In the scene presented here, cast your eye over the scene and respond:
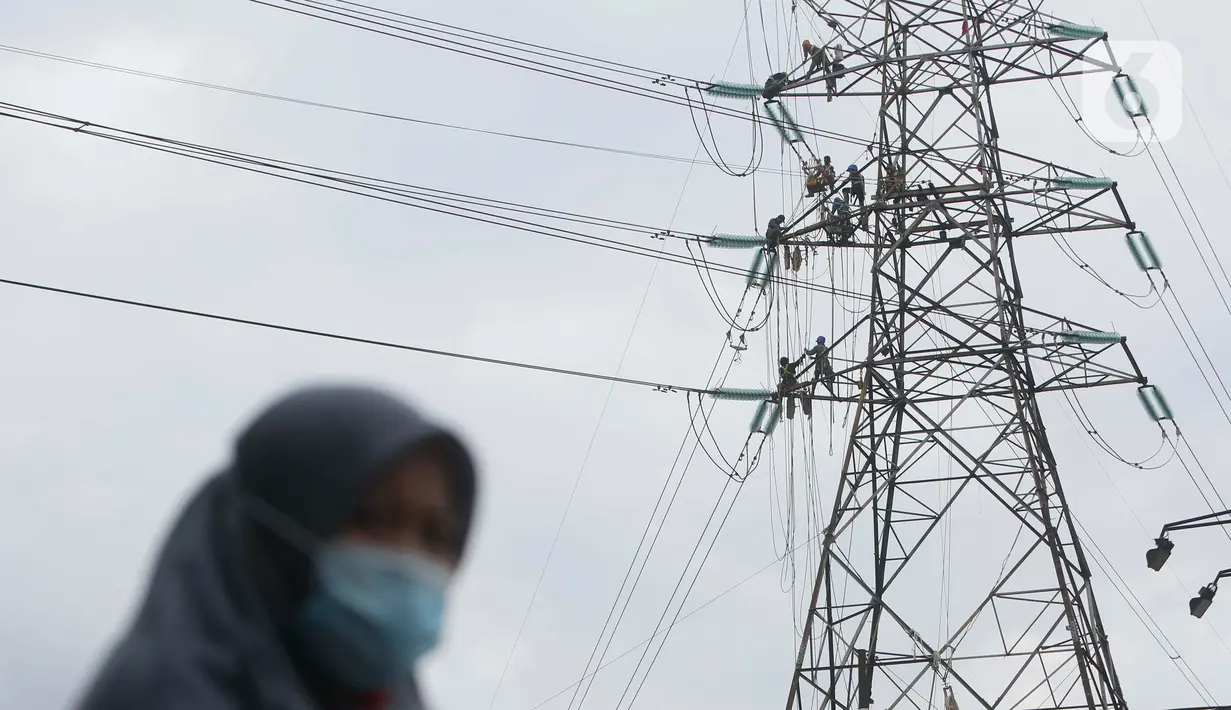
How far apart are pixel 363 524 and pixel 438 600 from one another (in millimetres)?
133

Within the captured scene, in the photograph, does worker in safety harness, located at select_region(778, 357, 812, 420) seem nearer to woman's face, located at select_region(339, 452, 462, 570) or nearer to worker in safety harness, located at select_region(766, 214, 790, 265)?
worker in safety harness, located at select_region(766, 214, 790, 265)

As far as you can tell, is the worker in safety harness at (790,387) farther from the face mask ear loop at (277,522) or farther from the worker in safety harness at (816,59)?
the face mask ear loop at (277,522)

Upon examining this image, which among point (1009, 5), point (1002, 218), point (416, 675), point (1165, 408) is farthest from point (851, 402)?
point (416, 675)

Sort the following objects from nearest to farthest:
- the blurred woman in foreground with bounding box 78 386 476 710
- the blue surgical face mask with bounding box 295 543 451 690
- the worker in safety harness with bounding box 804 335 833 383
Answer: the blurred woman in foreground with bounding box 78 386 476 710, the blue surgical face mask with bounding box 295 543 451 690, the worker in safety harness with bounding box 804 335 833 383

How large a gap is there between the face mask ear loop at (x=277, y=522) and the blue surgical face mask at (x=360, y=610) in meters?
0.03

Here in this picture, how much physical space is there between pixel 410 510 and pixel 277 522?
164mm

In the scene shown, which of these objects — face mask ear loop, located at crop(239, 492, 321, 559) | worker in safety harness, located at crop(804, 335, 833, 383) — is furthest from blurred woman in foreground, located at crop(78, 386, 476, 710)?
worker in safety harness, located at crop(804, 335, 833, 383)

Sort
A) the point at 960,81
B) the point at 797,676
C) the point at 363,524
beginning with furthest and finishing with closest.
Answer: the point at 960,81 → the point at 797,676 → the point at 363,524

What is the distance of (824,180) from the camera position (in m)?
18.6

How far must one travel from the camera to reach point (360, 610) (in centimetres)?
137

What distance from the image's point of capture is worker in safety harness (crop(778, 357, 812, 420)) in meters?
17.8

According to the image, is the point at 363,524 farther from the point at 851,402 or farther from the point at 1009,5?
the point at 1009,5

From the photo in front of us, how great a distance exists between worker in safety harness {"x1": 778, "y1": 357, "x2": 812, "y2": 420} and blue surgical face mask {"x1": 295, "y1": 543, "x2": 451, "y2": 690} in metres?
16.4

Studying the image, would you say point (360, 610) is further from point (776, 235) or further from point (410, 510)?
point (776, 235)
